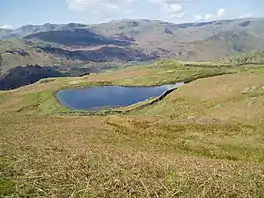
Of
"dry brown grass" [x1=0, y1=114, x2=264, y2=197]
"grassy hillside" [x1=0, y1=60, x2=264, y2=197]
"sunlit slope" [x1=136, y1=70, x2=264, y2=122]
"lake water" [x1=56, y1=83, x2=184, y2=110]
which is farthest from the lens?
"lake water" [x1=56, y1=83, x2=184, y2=110]

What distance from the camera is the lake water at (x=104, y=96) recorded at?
441ft

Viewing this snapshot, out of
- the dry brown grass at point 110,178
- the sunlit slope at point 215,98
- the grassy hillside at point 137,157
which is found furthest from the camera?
the sunlit slope at point 215,98

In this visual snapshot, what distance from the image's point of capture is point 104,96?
151875mm

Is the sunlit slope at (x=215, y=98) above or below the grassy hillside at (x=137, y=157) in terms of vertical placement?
below

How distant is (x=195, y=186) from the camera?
45.5 ft

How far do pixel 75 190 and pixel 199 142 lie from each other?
80.0ft

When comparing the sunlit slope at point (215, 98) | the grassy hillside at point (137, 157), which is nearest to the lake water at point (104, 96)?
the sunlit slope at point (215, 98)

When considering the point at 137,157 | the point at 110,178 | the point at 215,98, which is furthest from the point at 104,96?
the point at 110,178

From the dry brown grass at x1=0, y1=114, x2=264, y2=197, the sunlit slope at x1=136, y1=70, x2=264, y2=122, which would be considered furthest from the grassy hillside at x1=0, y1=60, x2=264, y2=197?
the sunlit slope at x1=136, y1=70, x2=264, y2=122

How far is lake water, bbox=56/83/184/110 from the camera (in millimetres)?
134500

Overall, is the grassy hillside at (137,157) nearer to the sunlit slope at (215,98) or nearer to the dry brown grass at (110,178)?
the dry brown grass at (110,178)

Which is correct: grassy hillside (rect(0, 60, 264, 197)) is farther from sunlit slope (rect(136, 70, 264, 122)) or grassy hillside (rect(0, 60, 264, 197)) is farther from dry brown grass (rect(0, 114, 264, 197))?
sunlit slope (rect(136, 70, 264, 122))

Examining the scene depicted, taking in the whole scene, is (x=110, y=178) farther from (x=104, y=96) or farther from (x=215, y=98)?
(x=104, y=96)

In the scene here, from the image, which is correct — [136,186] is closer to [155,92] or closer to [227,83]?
[227,83]
